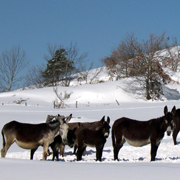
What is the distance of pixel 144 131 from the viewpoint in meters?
10.9

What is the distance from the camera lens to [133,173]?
5.81 m

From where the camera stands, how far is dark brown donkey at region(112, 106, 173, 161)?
423 inches

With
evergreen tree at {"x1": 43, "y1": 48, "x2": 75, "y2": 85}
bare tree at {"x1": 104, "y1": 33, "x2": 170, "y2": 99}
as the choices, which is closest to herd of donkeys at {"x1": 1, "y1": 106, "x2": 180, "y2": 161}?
bare tree at {"x1": 104, "y1": 33, "x2": 170, "y2": 99}

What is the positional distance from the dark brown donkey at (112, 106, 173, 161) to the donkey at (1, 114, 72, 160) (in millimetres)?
1863

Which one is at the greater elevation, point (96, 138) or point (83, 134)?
point (83, 134)

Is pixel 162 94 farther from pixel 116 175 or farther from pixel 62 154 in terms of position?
pixel 116 175

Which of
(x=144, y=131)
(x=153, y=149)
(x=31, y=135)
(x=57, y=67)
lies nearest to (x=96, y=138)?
(x=144, y=131)

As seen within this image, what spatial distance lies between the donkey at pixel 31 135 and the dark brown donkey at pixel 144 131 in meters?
1.86

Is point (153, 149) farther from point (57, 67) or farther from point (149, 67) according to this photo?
point (57, 67)

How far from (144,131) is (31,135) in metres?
3.48

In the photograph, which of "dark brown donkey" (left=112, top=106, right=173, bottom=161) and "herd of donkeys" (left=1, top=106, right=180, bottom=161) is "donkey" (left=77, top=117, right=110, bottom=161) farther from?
"dark brown donkey" (left=112, top=106, right=173, bottom=161)

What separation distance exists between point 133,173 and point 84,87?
134 feet

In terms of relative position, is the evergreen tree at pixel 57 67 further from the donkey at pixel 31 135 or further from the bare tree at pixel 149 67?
the donkey at pixel 31 135

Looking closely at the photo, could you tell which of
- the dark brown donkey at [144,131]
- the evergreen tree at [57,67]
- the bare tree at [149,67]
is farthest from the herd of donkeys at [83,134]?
the evergreen tree at [57,67]
